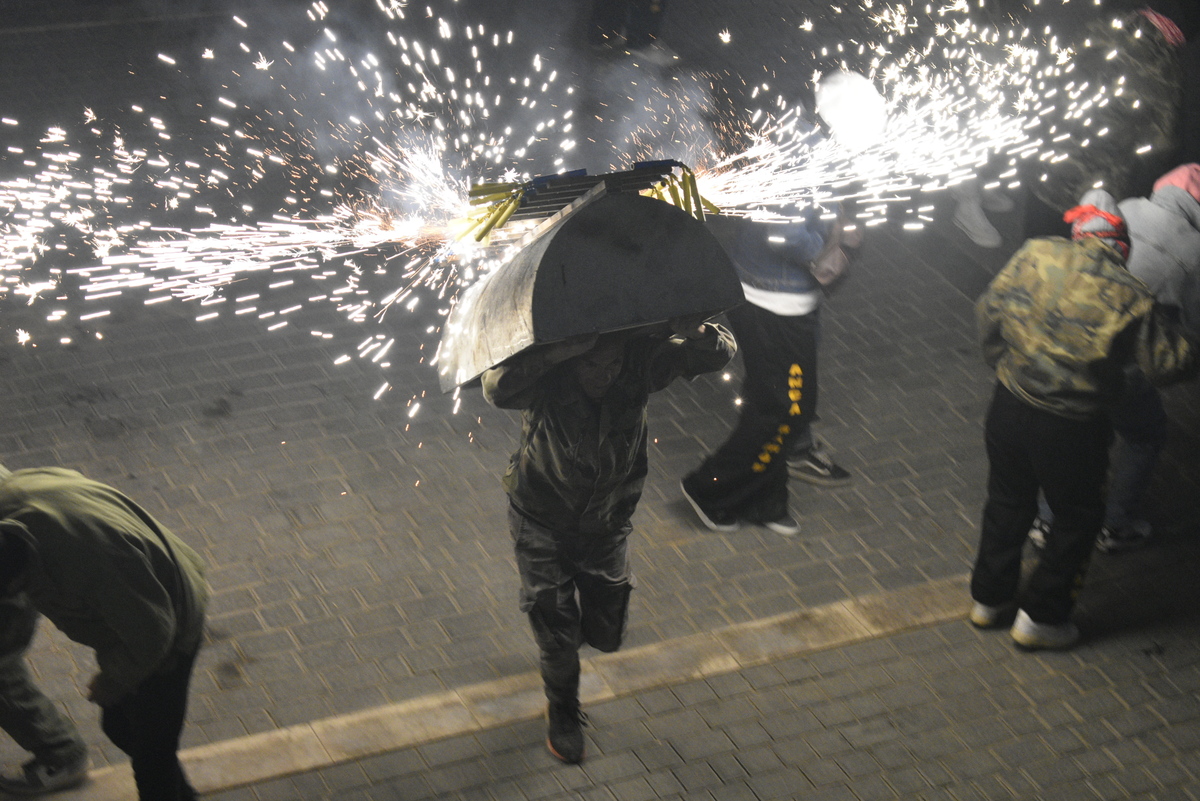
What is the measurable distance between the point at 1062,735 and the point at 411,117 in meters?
7.85

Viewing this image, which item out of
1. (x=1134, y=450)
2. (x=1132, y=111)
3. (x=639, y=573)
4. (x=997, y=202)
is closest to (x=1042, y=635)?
(x=1134, y=450)

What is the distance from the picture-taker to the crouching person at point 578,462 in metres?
4.14

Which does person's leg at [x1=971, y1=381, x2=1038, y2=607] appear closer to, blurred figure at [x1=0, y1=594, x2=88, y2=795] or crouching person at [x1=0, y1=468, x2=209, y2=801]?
crouching person at [x1=0, y1=468, x2=209, y2=801]

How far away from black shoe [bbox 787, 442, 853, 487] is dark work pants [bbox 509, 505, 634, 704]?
2.19 meters

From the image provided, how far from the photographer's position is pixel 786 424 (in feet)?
19.7

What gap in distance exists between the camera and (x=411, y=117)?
10.7m

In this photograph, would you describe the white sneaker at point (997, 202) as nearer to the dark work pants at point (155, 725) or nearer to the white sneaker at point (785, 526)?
the white sneaker at point (785, 526)

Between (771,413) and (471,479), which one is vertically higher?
(771,413)

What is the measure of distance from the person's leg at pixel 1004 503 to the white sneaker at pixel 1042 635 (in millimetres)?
152

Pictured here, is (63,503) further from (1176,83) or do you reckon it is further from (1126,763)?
(1176,83)

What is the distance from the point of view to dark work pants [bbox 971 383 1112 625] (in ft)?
16.7

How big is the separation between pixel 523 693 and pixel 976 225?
18.8 ft

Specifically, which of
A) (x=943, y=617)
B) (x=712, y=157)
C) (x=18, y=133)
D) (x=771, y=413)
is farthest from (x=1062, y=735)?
(x=18, y=133)

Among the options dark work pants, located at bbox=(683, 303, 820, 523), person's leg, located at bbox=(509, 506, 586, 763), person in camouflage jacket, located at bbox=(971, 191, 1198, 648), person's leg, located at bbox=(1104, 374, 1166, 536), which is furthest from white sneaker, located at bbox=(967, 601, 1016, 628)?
person's leg, located at bbox=(509, 506, 586, 763)
